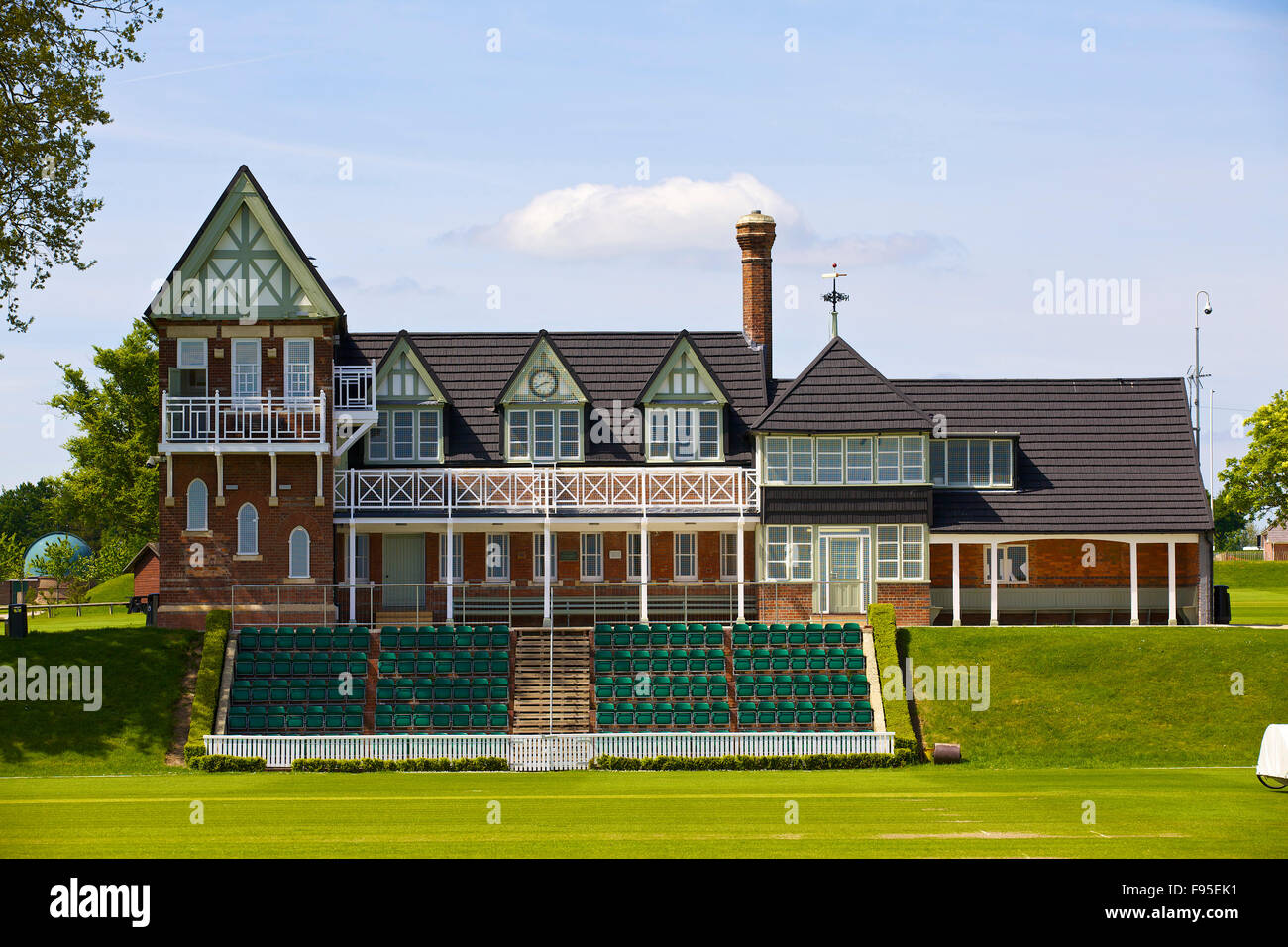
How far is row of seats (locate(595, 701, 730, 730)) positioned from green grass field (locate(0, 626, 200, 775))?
31.9 ft

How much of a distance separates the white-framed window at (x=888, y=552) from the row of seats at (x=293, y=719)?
1422 cm

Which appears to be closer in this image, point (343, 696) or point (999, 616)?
point (343, 696)

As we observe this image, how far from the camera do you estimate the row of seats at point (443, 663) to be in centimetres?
3431

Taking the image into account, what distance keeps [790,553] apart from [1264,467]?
42.7 m

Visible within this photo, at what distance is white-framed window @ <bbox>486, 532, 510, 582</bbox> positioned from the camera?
40531 mm

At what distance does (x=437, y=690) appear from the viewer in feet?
111

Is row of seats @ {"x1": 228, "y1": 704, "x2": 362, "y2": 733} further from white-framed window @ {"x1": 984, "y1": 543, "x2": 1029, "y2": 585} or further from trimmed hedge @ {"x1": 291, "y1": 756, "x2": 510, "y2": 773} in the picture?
white-framed window @ {"x1": 984, "y1": 543, "x2": 1029, "y2": 585}

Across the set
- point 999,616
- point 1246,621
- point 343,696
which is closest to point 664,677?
point 343,696

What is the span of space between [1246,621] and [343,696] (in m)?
28.6

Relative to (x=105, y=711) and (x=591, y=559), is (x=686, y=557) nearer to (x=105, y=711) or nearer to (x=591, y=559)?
(x=591, y=559)

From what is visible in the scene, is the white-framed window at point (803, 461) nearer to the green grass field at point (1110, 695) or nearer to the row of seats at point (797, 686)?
the green grass field at point (1110, 695)

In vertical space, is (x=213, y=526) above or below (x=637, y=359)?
below

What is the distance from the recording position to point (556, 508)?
38562mm
